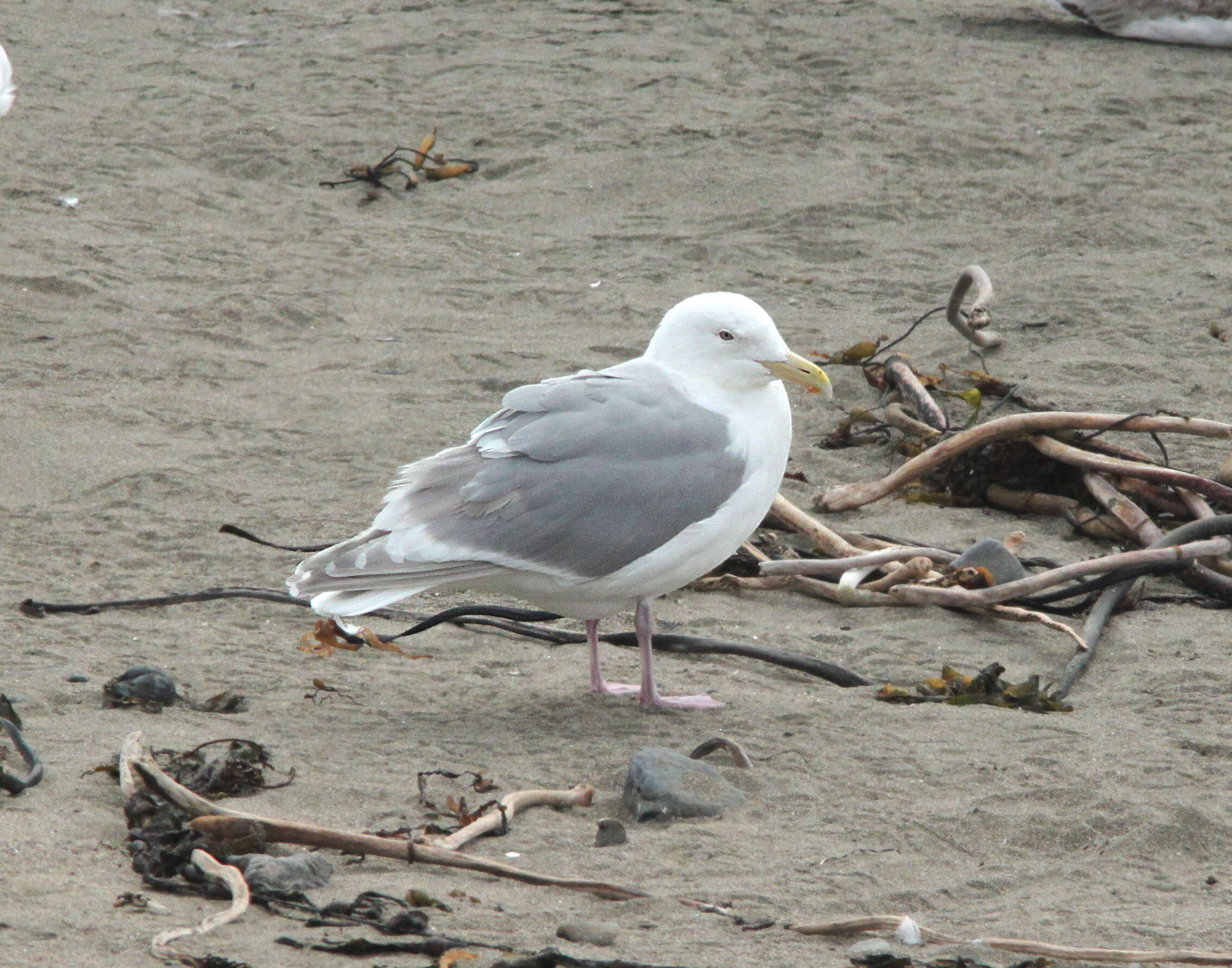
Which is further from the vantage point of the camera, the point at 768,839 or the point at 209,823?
the point at 768,839

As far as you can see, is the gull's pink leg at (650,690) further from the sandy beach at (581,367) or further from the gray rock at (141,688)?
the gray rock at (141,688)

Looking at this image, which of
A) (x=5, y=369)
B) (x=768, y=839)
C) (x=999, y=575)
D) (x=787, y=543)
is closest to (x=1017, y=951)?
→ (x=768, y=839)

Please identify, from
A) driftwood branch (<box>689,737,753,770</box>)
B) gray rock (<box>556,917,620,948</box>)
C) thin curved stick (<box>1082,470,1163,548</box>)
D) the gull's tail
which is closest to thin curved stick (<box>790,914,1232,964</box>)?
gray rock (<box>556,917,620,948</box>)

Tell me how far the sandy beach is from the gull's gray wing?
37 cm

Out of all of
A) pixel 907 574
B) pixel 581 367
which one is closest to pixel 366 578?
pixel 907 574

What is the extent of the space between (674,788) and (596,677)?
761mm

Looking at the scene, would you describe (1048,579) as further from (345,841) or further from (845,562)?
(345,841)

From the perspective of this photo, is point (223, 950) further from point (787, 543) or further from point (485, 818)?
point (787, 543)

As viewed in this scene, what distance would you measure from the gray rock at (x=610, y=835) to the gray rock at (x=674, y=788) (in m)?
0.12

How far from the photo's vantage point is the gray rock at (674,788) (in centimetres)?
344

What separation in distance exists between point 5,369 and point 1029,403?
3864mm

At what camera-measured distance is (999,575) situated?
482 centimetres

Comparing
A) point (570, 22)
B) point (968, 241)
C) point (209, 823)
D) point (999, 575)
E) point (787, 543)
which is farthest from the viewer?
point (570, 22)

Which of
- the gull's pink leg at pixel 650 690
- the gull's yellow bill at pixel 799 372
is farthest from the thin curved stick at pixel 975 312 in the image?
the gull's pink leg at pixel 650 690
